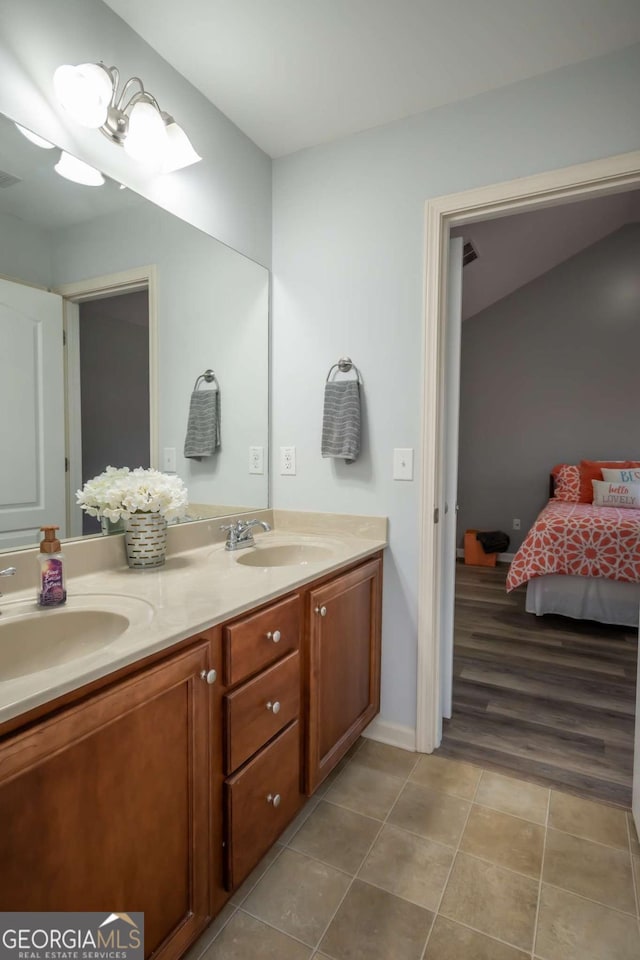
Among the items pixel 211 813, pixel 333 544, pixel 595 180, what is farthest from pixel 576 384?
pixel 211 813

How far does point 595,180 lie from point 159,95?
1.45 m

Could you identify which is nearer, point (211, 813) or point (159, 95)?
point (211, 813)

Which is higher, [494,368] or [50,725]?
[494,368]

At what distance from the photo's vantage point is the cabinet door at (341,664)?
1.52m

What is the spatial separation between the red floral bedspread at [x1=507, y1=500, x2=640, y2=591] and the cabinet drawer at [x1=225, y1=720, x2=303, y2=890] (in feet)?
7.76

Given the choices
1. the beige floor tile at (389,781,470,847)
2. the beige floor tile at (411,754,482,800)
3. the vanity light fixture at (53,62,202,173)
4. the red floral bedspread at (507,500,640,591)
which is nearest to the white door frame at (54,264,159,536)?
the vanity light fixture at (53,62,202,173)

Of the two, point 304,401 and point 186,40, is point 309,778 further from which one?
point 186,40

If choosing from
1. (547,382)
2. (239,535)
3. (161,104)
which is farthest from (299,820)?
(547,382)

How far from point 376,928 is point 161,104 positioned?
2.48m

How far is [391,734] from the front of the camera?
6.63 ft

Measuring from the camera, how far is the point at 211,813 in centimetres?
112

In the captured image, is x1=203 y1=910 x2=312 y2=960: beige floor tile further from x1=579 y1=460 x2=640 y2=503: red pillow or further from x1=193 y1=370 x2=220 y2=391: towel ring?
x1=579 y1=460 x2=640 y2=503: red pillow

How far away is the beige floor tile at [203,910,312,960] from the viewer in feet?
3.78

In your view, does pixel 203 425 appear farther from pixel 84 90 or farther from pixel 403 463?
pixel 84 90
